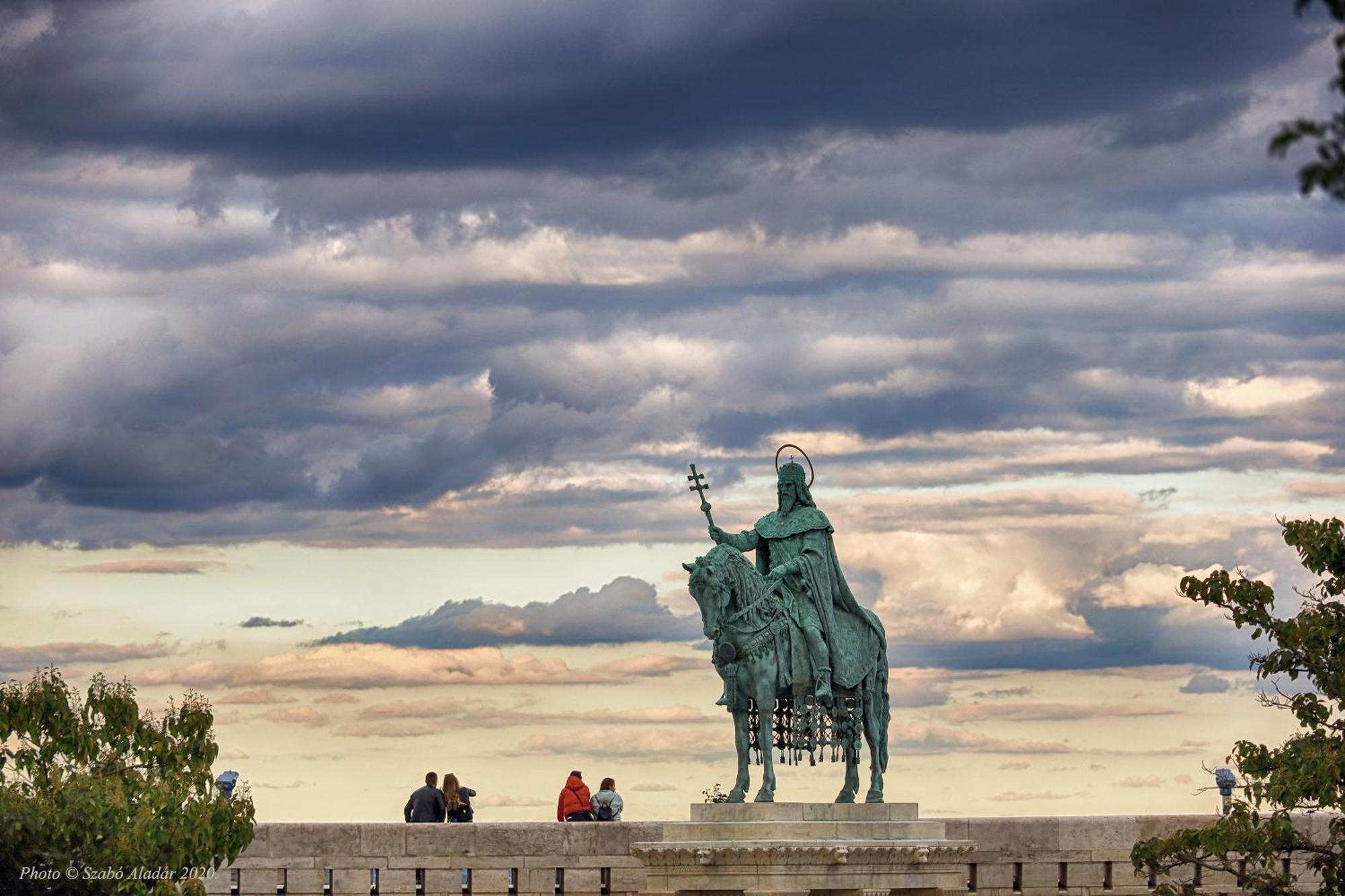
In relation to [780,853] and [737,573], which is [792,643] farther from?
[780,853]

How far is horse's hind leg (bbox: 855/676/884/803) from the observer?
24359mm

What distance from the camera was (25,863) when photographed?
72.9 feet

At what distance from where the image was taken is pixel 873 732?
2448 cm

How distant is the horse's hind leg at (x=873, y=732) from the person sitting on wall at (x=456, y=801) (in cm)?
448

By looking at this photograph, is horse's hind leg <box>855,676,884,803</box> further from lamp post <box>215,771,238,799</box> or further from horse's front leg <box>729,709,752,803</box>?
lamp post <box>215,771,238,799</box>

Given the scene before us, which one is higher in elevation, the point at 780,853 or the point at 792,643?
the point at 792,643

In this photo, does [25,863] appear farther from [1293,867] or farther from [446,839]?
[1293,867]

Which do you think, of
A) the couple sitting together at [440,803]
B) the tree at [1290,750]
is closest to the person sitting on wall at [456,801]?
the couple sitting together at [440,803]

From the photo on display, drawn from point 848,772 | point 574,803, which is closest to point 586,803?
point 574,803

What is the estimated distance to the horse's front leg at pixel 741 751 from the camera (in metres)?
23.8

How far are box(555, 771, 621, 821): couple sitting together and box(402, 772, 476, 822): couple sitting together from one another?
41.1 inches

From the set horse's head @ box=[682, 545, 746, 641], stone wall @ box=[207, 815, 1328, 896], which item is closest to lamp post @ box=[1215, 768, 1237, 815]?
stone wall @ box=[207, 815, 1328, 896]

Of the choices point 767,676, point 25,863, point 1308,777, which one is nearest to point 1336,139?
point 1308,777

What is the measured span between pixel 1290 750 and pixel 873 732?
4.67 metres
